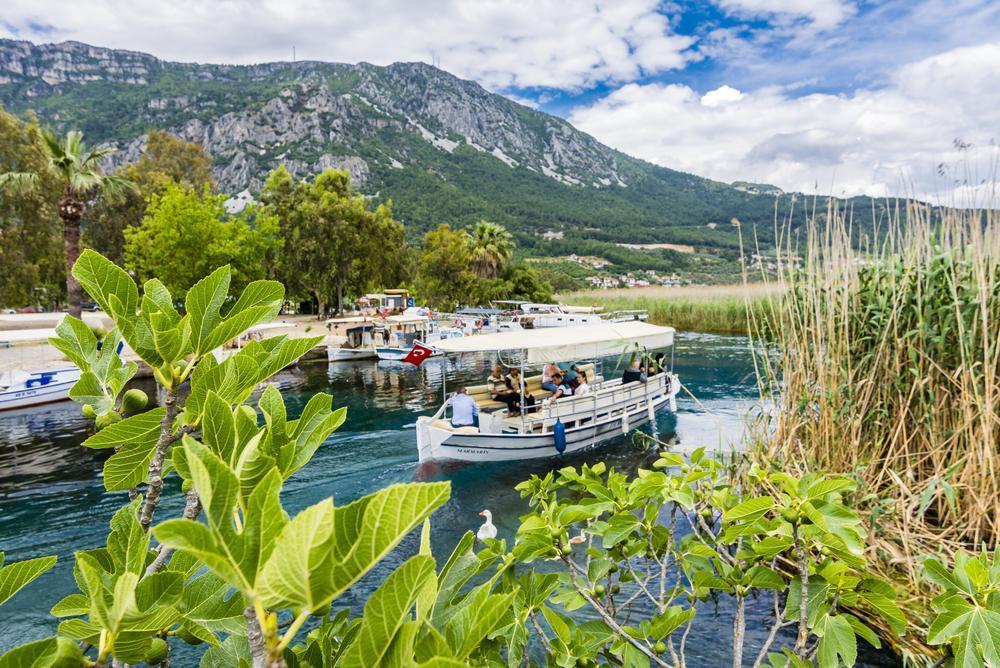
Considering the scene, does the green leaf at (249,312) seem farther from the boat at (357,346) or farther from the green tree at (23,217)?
the green tree at (23,217)

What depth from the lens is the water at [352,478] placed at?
5.96 m

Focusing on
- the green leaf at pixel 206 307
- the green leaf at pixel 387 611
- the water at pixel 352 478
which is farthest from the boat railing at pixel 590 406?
the green leaf at pixel 387 611

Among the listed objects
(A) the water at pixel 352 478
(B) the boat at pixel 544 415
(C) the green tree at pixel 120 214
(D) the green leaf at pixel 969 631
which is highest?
(C) the green tree at pixel 120 214

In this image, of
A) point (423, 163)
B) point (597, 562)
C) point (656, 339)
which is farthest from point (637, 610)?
point (423, 163)

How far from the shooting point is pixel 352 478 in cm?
985

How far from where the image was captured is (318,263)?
31656 mm

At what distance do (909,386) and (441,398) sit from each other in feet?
43.2

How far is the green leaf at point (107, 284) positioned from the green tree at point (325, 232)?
3162cm

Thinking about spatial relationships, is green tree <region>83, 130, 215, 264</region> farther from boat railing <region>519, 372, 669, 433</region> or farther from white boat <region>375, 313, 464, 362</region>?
boat railing <region>519, 372, 669, 433</region>

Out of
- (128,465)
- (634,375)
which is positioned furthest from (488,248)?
(128,465)

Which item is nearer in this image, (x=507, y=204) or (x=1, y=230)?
(x=1, y=230)

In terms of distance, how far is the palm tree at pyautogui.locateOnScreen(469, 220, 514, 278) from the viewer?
132 feet

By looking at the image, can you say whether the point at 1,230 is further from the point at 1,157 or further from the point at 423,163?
the point at 423,163

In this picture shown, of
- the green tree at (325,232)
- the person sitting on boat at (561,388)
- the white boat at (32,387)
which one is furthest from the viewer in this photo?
the green tree at (325,232)
